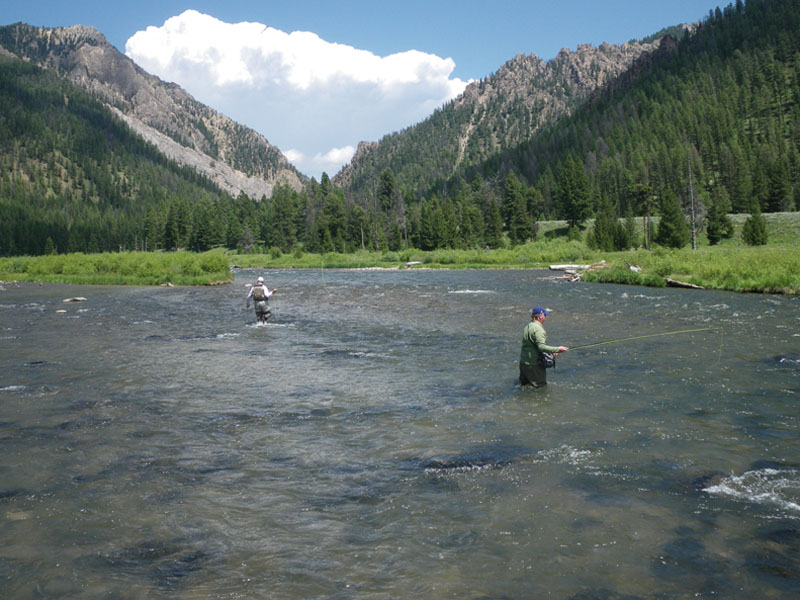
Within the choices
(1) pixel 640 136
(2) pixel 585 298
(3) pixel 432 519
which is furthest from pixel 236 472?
(1) pixel 640 136

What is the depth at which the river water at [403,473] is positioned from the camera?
6016 mm

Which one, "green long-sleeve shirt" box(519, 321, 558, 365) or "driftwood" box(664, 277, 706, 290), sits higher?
"green long-sleeve shirt" box(519, 321, 558, 365)

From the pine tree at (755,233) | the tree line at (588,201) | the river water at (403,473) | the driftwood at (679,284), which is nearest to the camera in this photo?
the river water at (403,473)

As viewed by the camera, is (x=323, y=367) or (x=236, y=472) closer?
(x=236, y=472)

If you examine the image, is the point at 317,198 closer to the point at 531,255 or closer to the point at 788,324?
the point at 531,255

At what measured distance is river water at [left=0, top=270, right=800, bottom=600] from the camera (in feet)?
19.7

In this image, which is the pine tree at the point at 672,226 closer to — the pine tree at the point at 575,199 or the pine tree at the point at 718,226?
the pine tree at the point at 718,226

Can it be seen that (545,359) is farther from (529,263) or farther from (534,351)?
(529,263)

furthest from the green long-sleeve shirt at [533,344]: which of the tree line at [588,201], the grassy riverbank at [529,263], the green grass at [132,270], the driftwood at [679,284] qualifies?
the tree line at [588,201]

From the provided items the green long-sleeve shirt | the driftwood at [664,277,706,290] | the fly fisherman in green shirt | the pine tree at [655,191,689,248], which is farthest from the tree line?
the green long-sleeve shirt

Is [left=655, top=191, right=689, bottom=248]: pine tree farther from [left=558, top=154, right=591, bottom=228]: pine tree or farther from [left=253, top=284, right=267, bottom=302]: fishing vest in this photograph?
[left=253, top=284, right=267, bottom=302]: fishing vest

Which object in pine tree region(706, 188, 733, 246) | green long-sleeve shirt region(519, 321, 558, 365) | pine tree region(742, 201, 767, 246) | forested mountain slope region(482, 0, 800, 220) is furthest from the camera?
forested mountain slope region(482, 0, 800, 220)

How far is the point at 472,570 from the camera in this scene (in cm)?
608

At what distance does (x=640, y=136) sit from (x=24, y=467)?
193317 mm
